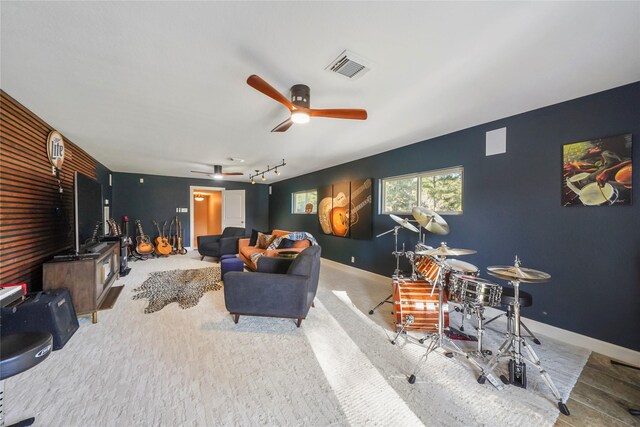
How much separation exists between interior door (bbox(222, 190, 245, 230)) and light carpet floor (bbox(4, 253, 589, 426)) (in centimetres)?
525

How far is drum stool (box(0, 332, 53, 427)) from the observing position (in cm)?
113

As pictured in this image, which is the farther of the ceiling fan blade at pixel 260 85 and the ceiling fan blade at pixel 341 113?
the ceiling fan blade at pixel 341 113

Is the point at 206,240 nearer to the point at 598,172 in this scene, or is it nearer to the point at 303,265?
the point at 303,265

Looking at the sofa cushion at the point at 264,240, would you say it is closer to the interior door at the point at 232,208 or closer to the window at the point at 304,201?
the window at the point at 304,201

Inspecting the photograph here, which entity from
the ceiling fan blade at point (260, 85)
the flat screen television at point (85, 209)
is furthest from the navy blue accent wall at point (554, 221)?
the flat screen television at point (85, 209)

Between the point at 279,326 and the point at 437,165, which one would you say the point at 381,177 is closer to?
the point at 437,165

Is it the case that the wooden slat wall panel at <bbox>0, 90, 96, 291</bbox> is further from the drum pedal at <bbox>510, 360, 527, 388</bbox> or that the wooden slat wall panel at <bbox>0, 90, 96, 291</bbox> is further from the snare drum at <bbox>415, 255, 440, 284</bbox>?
the drum pedal at <bbox>510, 360, 527, 388</bbox>

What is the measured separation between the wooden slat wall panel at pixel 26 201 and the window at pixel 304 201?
181 inches

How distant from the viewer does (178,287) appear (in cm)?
396

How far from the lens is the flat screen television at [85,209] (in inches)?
110

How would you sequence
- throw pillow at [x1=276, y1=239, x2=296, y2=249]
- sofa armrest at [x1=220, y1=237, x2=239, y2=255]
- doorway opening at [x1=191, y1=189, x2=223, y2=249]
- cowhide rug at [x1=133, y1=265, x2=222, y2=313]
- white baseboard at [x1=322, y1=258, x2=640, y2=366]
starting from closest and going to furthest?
white baseboard at [x1=322, y1=258, x2=640, y2=366]
cowhide rug at [x1=133, y1=265, x2=222, y2=313]
throw pillow at [x1=276, y1=239, x2=296, y2=249]
sofa armrest at [x1=220, y1=237, x2=239, y2=255]
doorway opening at [x1=191, y1=189, x2=223, y2=249]

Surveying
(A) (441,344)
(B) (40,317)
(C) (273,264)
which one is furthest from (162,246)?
(A) (441,344)

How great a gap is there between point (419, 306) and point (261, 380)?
163 centimetres

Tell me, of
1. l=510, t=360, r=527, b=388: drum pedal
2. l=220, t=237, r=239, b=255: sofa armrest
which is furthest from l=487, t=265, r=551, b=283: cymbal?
l=220, t=237, r=239, b=255: sofa armrest
